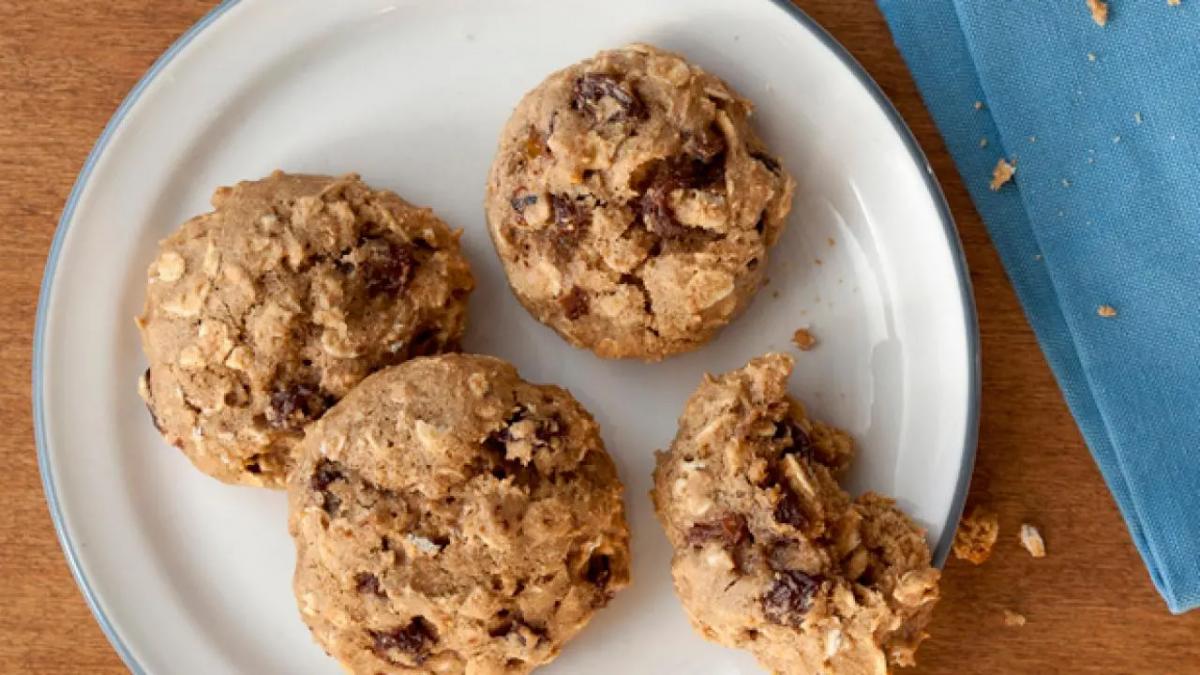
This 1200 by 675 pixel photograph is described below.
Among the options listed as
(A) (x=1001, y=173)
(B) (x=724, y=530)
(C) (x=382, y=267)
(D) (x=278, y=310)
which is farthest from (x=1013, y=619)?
(D) (x=278, y=310)

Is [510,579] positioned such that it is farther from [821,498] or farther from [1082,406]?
[1082,406]

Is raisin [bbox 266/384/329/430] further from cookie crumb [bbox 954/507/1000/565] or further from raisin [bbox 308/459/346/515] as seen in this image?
cookie crumb [bbox 954/507/1000/565]

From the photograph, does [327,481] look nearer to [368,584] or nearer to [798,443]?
[368,584]

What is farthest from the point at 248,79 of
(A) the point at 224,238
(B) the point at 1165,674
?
(B) the point at 1165,674

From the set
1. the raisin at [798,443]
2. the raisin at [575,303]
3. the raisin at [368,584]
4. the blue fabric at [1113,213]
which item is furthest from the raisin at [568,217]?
the blue fabric at [1113,213]

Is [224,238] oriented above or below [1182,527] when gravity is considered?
above

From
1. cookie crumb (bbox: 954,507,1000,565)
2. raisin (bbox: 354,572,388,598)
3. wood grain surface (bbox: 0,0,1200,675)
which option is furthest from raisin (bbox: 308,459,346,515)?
cookie crumb (bbox: 954,507,1000,565)
